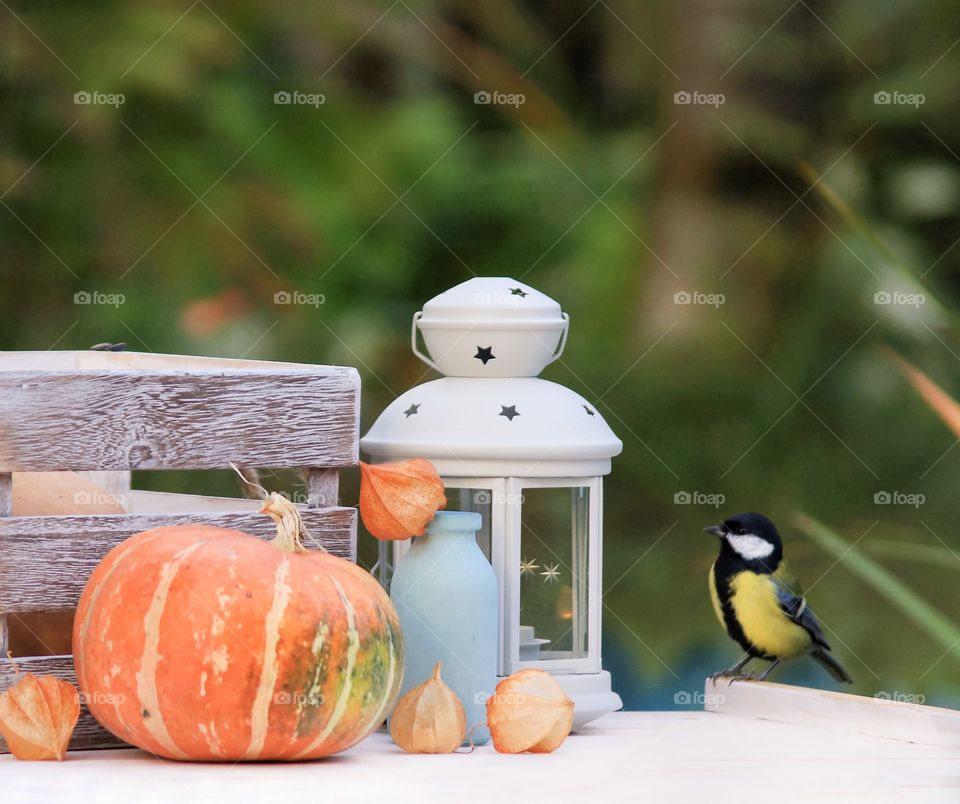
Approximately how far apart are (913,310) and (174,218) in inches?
47.8

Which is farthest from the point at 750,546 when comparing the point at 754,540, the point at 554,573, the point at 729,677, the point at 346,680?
the point at 346,680

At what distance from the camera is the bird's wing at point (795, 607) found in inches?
71.3

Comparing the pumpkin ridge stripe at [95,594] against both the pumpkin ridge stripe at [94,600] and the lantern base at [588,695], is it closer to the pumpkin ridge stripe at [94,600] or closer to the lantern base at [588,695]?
the pumpkin ridge stripe at [94,600]

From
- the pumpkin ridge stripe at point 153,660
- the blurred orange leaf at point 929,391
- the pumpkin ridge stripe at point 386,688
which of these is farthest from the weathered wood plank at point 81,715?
the blurred orange leaf at point 929,391

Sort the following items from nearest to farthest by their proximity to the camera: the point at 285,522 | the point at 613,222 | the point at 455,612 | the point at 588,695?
the point at 285,522, the point at 455,612, the point at 588,695, the point at 613,222

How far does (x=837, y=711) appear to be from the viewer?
1.65 m

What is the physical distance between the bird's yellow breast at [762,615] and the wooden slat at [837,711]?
0.06 metres

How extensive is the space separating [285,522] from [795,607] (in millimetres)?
750

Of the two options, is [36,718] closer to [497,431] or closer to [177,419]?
[177,419]

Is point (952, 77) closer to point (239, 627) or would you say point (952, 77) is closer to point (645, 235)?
point (645, 235)

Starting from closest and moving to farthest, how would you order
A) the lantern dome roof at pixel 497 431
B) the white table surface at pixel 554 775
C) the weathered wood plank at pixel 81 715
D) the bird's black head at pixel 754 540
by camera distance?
the white table surface at pixel 554 775, the weathered wood plank at pixel 81 715, the lantern dome roof at pixel 497 431, the bird's black head at pixel 754 540

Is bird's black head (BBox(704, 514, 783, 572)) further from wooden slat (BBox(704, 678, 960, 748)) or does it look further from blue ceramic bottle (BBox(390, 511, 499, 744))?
blue ceramic bottle (BBox(390, 511, 499, 744))

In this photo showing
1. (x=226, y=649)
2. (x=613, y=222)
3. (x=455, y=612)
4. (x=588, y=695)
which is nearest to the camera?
(x=226, y=649)

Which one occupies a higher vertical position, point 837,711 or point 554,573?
point 554,573
